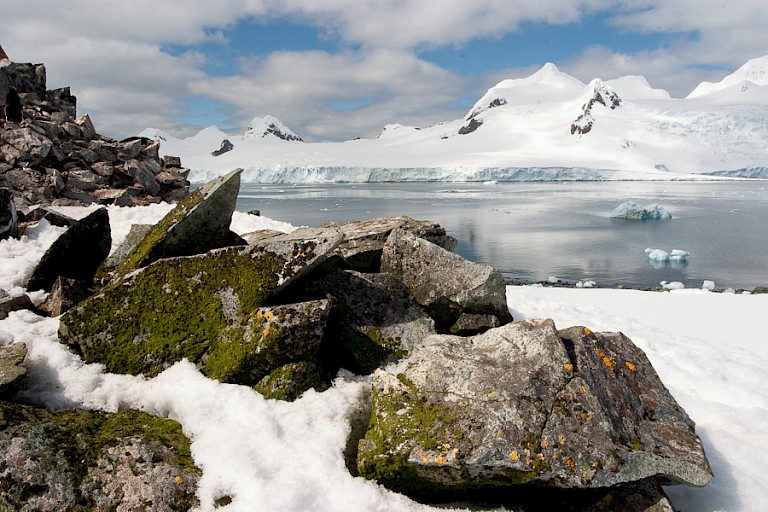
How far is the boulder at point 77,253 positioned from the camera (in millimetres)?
6715

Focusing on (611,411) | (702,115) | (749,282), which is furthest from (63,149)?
(702,115)

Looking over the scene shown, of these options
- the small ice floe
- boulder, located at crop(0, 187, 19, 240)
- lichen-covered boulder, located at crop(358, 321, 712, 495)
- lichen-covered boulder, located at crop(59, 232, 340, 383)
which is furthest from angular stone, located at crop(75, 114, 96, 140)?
the small ice floe

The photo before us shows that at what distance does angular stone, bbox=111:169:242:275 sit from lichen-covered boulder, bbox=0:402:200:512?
7.91 ft

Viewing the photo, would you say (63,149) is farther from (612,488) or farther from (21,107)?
(612,488)

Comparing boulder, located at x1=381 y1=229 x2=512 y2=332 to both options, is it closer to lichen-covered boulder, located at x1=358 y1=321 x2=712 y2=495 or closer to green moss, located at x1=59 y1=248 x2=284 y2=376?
lichen-covered boulder, located at x1=358 y1=321 x2=712 y2=495

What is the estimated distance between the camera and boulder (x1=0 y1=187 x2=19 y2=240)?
842cm

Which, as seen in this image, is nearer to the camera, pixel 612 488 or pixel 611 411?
pixel 612 488

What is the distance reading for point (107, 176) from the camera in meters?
20.3

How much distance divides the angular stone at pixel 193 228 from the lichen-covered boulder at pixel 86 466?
2.41 m

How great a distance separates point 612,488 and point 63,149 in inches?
914

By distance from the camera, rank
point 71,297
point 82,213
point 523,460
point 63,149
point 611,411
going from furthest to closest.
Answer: point 63,149 < point 82,213 < point 71,297 < point 611,411 < point 523,460

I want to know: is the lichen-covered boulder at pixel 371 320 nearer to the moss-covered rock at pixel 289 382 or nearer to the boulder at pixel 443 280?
the boulder at pixel 443 280

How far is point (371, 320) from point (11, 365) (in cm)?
362

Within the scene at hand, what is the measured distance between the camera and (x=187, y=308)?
17.5ft
